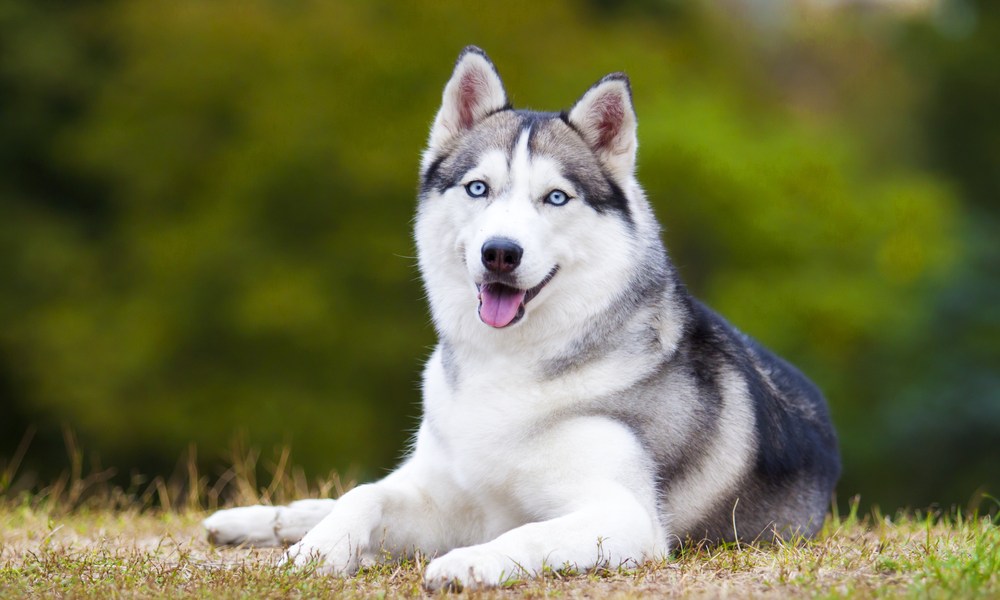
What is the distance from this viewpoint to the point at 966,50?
31109 millimetres

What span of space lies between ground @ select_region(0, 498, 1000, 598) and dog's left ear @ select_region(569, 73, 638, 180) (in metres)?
1.84

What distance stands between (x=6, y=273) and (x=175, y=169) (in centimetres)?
381

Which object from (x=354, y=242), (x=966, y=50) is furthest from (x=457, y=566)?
(x=966, y=50)

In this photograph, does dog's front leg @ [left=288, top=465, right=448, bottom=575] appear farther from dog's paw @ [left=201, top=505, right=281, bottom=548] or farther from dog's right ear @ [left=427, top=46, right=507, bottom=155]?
dog's right ear @ [left=427, top=46, right=507, bottom=155]

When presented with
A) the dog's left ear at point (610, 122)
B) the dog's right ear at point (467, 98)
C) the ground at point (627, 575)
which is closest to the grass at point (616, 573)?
the ground at point (627, 575)

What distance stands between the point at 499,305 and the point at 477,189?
22.6 inches

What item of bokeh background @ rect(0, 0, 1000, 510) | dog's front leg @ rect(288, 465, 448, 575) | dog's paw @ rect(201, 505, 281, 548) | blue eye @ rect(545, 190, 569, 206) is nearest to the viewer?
dog's front leg @ rect(288, 465, 448, 575)

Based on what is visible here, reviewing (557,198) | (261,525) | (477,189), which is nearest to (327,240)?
(261,525)

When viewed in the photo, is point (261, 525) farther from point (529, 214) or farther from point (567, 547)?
point (529, 214)

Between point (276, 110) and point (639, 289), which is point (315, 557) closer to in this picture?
point (639, 289)

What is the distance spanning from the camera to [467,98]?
6.10 metres

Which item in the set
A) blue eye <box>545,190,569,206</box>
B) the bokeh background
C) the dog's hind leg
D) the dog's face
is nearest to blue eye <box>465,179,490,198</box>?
the dog's face

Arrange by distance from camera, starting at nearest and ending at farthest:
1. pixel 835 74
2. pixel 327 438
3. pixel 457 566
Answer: pixel 457 566, pixel 327 438, pixel 835 74

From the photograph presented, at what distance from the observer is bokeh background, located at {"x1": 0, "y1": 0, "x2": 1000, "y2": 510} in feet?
74.8
